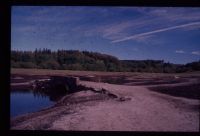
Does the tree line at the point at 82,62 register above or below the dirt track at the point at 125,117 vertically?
above

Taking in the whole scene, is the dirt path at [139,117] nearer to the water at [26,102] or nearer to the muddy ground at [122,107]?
the muddy ground at [122,107]

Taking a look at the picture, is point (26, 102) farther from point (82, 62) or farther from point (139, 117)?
point (139, 117)

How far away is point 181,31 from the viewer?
3.12 meters

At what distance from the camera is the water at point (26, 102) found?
307 centimetres

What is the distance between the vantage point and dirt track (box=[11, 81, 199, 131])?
3070 mm

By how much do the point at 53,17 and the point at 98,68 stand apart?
1.80 ft

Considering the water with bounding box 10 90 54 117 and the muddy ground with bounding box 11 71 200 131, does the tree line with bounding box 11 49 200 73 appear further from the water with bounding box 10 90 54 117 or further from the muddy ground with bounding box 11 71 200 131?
the water with bounding box 10 90 54 117

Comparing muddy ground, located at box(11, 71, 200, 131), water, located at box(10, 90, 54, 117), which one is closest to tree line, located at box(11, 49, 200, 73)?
muddy ground, located at box(11, 71, 200, 131)

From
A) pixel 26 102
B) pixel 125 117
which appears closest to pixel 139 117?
pixel 125 117

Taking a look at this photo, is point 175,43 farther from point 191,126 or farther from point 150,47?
point 191,126

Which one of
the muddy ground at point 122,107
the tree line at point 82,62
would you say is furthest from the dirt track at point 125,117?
the tree line at point 82,62

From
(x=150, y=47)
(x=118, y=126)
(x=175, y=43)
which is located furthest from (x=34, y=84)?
(x=175, y=43)

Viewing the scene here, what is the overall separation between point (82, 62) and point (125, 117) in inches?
22.0

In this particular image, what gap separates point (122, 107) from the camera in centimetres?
309
